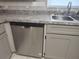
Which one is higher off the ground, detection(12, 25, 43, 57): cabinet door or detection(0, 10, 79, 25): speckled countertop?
detection(0, 10, 79, 25): speckled countertop

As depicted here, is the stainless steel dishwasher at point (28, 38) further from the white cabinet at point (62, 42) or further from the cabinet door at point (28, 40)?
the white cabinet at point (62, 42)

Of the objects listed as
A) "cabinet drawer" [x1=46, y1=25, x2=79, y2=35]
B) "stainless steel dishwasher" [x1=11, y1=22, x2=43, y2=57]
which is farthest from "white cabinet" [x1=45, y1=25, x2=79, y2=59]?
"stainless steel dishwasher" [x1=11, y1=22, x2=43, y2=57]

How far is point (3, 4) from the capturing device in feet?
6.61

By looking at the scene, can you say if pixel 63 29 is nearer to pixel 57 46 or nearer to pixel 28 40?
pixel 57 46

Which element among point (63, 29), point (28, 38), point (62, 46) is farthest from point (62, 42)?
point (28, 38)

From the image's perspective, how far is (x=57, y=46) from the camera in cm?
150

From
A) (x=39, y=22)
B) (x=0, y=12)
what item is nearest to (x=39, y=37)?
(x=39, y=22)

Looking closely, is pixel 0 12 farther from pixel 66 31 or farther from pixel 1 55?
pixel 66 31

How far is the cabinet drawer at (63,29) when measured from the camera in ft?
4.30

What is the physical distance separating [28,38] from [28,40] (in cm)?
5

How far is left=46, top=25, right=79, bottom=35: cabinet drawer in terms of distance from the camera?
131 centimetres

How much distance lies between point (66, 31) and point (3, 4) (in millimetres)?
1796

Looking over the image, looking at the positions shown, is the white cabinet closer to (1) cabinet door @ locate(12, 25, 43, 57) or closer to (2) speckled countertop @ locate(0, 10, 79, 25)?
(2) speckled countertop @ locate(0, 10, 79, 25)

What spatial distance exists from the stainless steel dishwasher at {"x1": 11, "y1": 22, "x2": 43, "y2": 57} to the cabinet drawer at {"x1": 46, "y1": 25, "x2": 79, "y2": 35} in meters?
0.19
